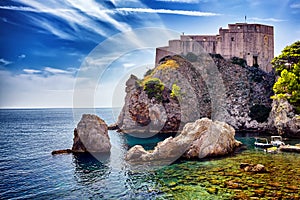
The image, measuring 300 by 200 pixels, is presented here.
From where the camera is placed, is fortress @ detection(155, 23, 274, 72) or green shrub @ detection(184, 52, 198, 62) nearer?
fortress @ detection(155, 23, 274, 72)

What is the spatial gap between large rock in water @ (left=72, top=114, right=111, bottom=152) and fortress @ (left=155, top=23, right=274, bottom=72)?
40122 mm

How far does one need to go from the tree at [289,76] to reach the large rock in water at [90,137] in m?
27.1

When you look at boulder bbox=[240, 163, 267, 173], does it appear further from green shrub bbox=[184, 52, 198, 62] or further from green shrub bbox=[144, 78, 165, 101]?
green shrub bbox=[184, 52, 198, 62]

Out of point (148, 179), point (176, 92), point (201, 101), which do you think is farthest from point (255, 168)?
point (201, 101)

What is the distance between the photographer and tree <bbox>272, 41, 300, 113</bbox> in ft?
121

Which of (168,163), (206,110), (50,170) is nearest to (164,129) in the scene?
(206,110)

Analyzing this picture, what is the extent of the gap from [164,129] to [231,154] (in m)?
26.3

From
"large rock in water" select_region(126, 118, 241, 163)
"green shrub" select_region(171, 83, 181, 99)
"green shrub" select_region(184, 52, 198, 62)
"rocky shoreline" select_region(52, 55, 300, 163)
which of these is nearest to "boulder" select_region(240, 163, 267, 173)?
"large rock in water" select_region(126, 118, 241, 163)

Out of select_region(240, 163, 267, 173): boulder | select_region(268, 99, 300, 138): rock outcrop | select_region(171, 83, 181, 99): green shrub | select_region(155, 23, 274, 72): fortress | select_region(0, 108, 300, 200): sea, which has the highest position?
select_region(155, 23, 274, 72): fortress

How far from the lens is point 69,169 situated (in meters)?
25.8

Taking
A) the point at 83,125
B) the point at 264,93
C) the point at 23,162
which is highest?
the point at 264,93

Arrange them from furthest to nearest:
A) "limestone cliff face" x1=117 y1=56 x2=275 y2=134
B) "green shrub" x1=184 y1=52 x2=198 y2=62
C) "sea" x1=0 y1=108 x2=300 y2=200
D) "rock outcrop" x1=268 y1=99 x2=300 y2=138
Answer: "green shrub" x1=184 y1=52 x2=198 y2=62 → "limestone cliff face" x1=117 y1=56 x2=275 y2=134 → "rock outcrop" x1=268 y1=99 x2=300 y2=138 → "sea" x1=0 y1=108 x2=300 y2=200

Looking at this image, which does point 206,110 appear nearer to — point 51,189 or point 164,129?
point 164,129

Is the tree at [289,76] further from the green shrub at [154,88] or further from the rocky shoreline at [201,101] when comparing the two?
the green shrub at [154,88]
